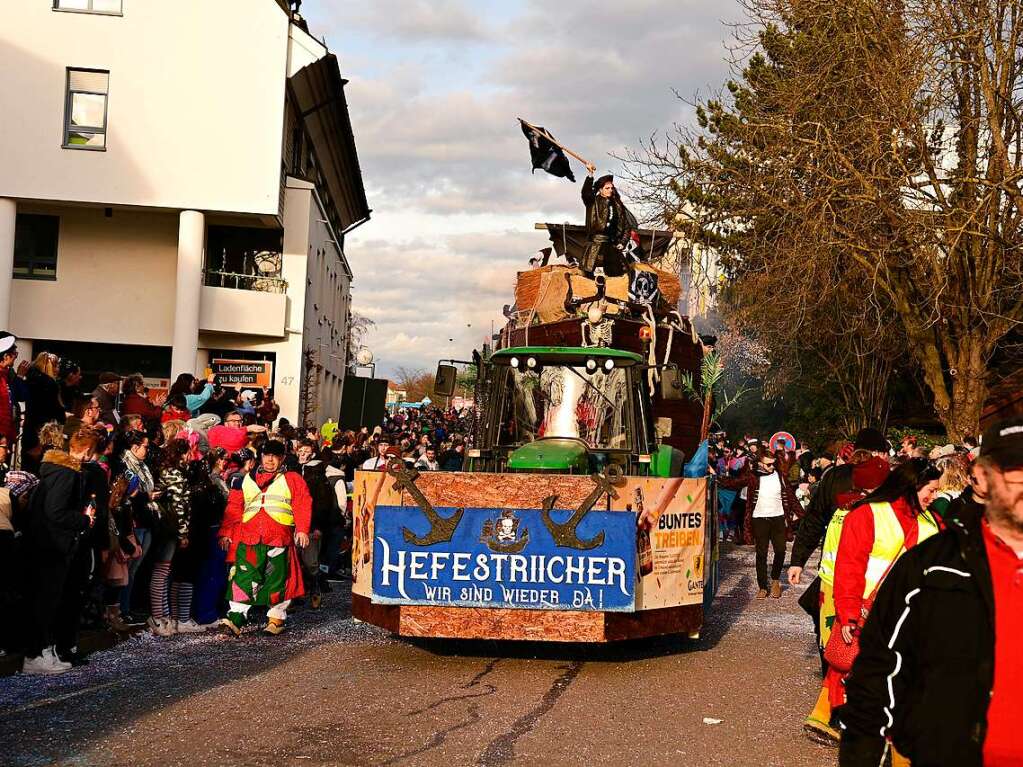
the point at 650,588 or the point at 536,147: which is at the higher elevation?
the point at 536,147

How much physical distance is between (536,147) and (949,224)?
7052 millimetres

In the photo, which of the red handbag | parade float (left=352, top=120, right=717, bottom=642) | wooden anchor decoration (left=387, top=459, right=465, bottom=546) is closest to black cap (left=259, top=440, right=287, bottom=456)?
parade float (left=352, top=120, right=717, bottom=642)

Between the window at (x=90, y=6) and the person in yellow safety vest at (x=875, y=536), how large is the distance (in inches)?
1024

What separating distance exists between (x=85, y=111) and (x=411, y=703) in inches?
927

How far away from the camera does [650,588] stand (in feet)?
35.2

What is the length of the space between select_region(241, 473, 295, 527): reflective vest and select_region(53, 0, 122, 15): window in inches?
794

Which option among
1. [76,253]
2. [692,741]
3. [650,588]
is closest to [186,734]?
[692,741]

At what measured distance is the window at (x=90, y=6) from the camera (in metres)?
29.4

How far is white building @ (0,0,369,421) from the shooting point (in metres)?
29.2

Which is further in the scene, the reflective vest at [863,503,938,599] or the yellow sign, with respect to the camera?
the yellow sign

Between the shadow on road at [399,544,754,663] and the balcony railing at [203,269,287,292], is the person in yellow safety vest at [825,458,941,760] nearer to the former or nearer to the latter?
the shadow on road at [399,544,754,663]

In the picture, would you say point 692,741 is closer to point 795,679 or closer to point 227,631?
point 795,679

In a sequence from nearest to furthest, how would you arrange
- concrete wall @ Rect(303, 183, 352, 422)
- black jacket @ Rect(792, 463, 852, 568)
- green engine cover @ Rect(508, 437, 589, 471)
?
black jacket @ Rect(792, 463, 852, 568)
green engine cover @ Rect(508, 437, 589, 471)
concrete wall @ Rect(303, 183, 352, 422)

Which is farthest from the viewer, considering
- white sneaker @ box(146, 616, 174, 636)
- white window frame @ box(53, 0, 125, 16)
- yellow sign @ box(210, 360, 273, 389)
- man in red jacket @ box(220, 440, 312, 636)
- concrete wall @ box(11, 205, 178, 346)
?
yellow sign @ box(210, 360, 273, 389)
